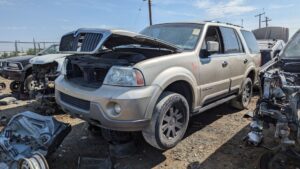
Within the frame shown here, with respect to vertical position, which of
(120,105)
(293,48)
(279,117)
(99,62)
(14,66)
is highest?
(293,48)

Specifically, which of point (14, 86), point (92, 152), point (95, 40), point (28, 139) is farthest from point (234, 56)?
point (14, 86)

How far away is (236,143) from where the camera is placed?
455 cm

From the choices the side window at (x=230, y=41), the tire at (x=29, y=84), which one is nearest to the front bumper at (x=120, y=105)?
the side window at (x=230, y=41)

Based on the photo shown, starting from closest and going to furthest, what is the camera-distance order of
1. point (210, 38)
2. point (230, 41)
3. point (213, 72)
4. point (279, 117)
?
point (279, 117)
point (213, 72)
point (210, 38)
point (230, 41)

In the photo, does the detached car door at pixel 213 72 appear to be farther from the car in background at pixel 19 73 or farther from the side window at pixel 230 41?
the car in background at pixel 19 73

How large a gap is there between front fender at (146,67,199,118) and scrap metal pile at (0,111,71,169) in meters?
1.26

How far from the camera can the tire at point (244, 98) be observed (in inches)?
249

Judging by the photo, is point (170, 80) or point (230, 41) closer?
point (170, 80)

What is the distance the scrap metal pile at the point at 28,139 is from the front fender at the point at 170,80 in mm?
1260

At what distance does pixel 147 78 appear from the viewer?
11.6 feet

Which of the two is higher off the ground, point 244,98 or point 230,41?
point 230,41

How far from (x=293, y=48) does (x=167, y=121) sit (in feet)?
8.12

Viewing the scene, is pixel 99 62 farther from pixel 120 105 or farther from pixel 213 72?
pixel 213 72

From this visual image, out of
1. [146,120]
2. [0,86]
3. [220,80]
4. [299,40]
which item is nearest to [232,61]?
[220,80]
